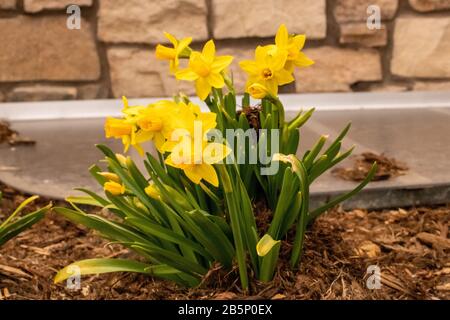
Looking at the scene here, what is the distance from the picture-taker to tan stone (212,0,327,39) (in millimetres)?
3500

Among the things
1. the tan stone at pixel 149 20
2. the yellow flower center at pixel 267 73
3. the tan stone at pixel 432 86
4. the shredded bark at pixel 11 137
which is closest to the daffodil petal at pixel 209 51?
the yellow flower center at pixel 267 73

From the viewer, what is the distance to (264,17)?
3.52m

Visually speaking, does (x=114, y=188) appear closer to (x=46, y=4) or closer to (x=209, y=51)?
(x=209, y=51)

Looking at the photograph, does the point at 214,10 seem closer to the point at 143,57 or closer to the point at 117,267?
the point at 143,57

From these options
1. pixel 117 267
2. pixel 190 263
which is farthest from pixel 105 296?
pixel 190 263

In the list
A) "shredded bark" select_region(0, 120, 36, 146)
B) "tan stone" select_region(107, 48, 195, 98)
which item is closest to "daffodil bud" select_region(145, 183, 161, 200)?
"shredded bark" select_region(0, 120, 36, 146)

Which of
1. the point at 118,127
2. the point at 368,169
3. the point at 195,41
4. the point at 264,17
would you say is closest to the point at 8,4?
the point at 195,41

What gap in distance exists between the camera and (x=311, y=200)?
7.10ft

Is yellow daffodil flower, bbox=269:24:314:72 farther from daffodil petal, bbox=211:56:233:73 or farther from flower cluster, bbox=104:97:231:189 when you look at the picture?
flower cluster, bbox=104:97:231:189

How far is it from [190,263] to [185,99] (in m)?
0.42

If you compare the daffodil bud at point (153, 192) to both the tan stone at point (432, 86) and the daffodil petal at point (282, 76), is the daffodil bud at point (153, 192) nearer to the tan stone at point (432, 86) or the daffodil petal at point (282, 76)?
the daffodil petal at point (282, 76)

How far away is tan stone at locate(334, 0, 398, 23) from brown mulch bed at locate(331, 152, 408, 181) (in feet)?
4.01

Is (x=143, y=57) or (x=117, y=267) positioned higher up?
(x=143, y=57)

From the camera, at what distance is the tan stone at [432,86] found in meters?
3.63
